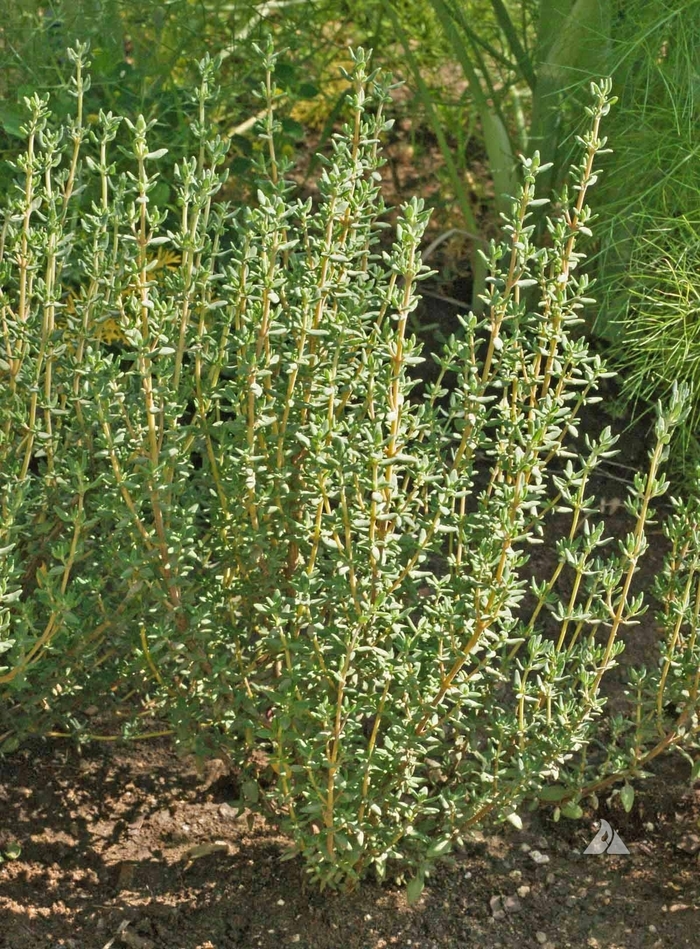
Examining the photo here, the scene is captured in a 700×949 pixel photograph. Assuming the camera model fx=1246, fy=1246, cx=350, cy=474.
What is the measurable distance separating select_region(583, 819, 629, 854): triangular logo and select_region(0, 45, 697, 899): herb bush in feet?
0.55

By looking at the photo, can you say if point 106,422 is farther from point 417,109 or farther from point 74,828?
point 417,109

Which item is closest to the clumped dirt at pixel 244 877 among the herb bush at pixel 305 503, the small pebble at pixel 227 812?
the small pebble at pixel 227 812

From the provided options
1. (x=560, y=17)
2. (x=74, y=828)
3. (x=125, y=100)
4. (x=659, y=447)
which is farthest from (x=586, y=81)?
(x=74, y=828)

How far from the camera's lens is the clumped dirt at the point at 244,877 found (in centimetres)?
213

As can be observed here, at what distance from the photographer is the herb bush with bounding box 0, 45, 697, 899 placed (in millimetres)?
1809

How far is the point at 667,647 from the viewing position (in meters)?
2.12

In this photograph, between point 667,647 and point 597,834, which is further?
point 597,834

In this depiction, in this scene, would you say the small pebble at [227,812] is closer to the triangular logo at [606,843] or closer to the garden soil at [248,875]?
the garden soil at [248,875]

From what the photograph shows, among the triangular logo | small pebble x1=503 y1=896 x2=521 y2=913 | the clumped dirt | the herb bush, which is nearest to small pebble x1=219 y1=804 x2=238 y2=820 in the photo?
the clumped dirt

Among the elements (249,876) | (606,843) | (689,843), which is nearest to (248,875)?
(249,876)

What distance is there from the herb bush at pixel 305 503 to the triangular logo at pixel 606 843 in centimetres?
17

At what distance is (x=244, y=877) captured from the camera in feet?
7.33

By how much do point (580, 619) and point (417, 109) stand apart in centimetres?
236

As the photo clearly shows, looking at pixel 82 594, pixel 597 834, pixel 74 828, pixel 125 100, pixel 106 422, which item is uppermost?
pixel 125 100
